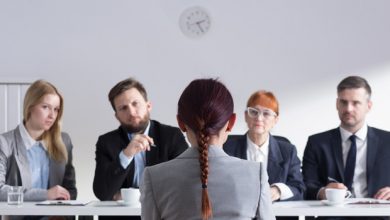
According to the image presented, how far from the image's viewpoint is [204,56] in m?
5.48

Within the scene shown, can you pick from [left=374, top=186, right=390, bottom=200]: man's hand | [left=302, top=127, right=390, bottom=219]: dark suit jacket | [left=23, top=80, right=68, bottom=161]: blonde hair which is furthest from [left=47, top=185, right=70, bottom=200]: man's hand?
[left=374, top=186, right=390, bottom=200]: man's hand

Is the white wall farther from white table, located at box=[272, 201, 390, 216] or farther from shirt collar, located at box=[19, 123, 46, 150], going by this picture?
white table, located at box=[272, 201, 390, 216]

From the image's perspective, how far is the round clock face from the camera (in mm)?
5480

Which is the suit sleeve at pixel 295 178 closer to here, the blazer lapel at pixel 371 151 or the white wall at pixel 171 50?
the blazer lapel at pixel 371 151

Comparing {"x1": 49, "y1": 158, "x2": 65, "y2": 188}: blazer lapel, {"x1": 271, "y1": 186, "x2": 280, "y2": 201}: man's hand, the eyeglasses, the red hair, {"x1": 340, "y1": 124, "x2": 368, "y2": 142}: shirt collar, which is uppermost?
the red hair

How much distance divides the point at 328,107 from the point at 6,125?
9.00 ft

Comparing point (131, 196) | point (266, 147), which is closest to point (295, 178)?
point (266, 147)

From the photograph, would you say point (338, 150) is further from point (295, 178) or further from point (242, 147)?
point (242, 147)

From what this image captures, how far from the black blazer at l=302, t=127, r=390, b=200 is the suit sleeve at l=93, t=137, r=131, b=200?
3.69 feet

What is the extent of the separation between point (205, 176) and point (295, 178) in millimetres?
2170

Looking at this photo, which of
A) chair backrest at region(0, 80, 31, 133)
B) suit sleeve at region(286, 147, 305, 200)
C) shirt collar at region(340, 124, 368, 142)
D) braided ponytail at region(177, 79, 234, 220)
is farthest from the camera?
chair backrest at region(0, 80, 31, 133)

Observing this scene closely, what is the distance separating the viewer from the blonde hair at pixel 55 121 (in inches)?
155

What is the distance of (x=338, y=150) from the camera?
3936 mm

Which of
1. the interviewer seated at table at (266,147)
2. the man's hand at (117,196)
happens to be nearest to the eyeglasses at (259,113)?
the interviewer seated at table at (266,147)
